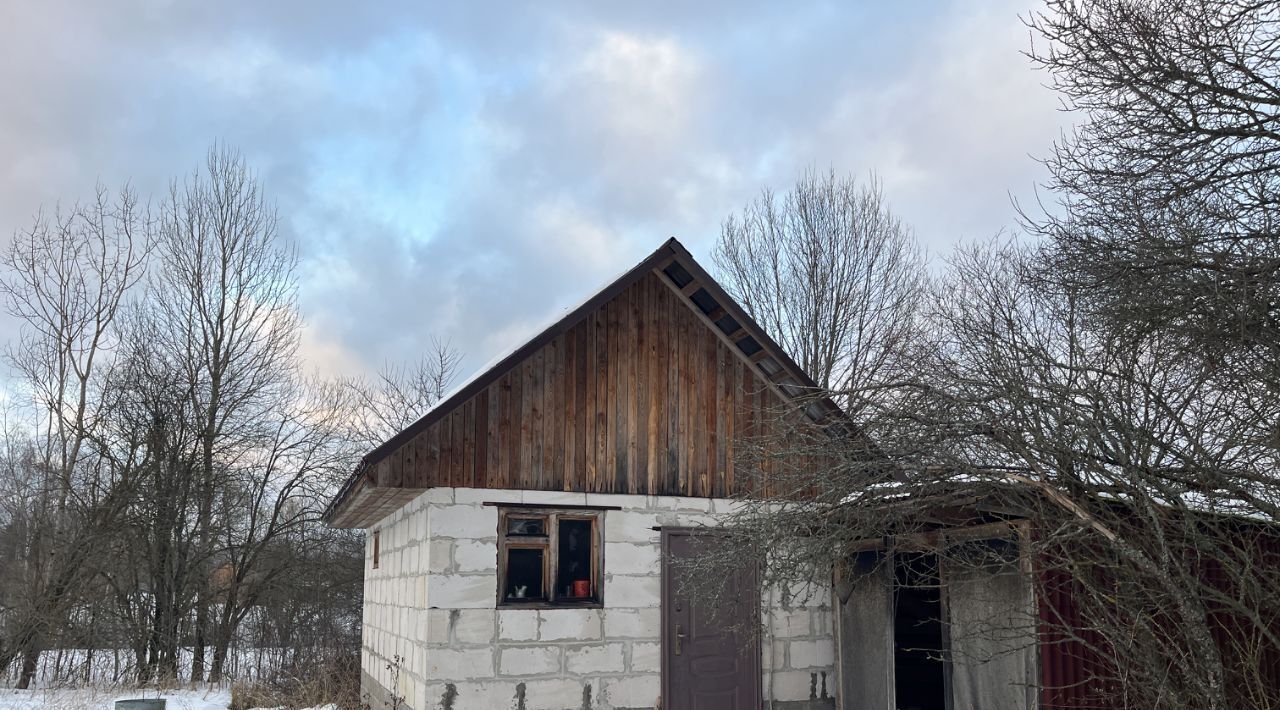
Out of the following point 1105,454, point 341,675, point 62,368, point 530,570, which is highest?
point 62,368

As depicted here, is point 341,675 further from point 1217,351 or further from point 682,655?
point 1217,351

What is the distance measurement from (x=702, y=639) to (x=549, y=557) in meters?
1.96

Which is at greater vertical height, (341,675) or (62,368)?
(62,368)

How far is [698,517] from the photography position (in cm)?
1127

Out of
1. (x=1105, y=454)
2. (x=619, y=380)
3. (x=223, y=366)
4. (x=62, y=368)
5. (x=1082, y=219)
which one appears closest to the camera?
(x=1105, y=454)

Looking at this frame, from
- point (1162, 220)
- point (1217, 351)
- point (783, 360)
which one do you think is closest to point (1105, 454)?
point (1217, 351)

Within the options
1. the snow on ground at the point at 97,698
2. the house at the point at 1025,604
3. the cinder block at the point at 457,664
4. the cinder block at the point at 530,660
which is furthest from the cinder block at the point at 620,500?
the snow on ground at the point at 97,698

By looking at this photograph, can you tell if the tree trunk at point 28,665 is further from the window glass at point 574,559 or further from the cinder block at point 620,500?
the cinder block at point 620,500

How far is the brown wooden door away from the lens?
35.1 feet

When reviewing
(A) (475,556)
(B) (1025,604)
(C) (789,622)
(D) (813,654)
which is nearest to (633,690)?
(C) (789,622)

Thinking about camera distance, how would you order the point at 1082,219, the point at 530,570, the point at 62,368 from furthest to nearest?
1. the point at 62,368
2. the point at 530,570
3. the point at 1082,219

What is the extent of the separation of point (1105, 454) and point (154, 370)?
2100 centimetres

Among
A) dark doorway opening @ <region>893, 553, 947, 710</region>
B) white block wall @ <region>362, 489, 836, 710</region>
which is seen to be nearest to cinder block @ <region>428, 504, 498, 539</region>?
white block wall @ <region>362, 489, 836, 710</region>

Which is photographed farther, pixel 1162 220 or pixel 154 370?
pixel 154 370
